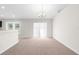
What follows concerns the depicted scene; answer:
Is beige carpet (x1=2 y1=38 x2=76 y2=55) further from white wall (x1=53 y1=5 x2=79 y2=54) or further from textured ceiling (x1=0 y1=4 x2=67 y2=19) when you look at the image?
textured ceiling (x1=0 y1=4 x2=67 y2=19)

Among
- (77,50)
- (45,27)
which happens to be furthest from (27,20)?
(77,50)

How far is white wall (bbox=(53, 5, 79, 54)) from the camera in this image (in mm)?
2303

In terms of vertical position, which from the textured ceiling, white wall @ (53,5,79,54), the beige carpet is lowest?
the beige carpet

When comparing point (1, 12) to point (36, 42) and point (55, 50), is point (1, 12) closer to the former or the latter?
point (36, 42)

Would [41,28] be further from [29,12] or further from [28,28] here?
[29,12]

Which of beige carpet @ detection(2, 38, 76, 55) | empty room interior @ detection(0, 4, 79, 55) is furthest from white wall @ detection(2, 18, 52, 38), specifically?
beige carpet @ detection(2, 38, 76, 55)

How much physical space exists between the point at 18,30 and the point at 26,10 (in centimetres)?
55

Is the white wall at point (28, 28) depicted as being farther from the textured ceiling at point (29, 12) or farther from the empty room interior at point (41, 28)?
the textured ceiling at point (29, 12)

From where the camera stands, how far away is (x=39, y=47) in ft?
7.49

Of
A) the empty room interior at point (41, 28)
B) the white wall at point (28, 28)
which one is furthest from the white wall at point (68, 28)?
the white wall at point (28, 28)

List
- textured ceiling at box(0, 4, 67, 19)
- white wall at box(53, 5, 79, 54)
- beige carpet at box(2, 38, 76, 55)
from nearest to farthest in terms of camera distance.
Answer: textured ceiling at box(0, 4, 67, 19) → beige carpet at box(2, 38, 76, 55) → white wall at box(53, 5, 79, 54)

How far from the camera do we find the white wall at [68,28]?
Result: 2303 millimetres

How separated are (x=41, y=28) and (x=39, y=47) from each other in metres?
0.50
